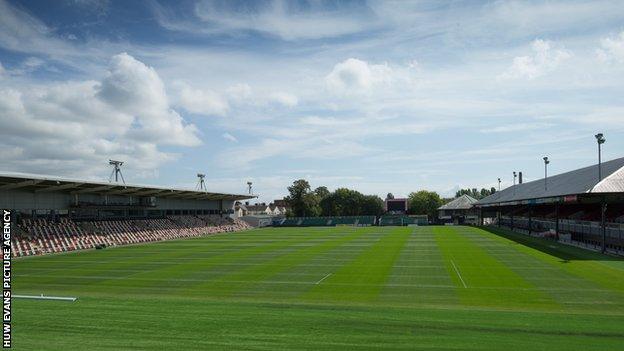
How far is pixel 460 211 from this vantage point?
408ft

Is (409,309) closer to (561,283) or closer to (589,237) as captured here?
(561,283)

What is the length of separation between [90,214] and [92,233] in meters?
7.20

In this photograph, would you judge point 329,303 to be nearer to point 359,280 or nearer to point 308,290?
point 308,290

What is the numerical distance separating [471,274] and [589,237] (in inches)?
1007

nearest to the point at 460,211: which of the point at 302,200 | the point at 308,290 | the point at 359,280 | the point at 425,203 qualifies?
the point at 425,203

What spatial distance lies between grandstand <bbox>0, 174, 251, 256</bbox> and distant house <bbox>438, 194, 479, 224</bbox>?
2139 inches

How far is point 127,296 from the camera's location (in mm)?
23688

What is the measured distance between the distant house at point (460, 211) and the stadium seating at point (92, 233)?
5697 centimetres

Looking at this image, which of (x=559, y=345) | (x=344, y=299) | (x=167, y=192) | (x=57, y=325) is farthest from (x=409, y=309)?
(x=167, y=192)

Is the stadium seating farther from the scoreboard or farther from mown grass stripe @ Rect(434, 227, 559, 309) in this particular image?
the scoreboard

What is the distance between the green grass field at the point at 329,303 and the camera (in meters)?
14.8

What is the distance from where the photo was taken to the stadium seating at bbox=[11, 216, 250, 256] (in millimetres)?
48281

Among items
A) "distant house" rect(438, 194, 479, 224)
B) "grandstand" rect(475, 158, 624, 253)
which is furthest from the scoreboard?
"grandstand" rect(475, 158, 624, 253)

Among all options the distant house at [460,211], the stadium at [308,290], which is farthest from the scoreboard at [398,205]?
the stadium at [308,290]
